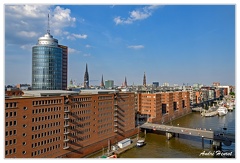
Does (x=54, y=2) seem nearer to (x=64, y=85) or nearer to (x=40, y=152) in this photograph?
(x=40, y=152)

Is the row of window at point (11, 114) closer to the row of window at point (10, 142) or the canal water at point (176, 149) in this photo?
the row of window at point (10, 142)

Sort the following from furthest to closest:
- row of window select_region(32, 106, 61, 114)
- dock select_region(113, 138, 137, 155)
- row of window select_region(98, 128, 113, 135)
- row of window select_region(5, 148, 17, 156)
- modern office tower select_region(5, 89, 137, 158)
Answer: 1. row of window select_region(98, 128, 113, 135)
2. dock select_region(113, 138, 137, 155)
3. row of window select_region(32, 106, 61, 114)
4. modern office tower select_region(5, 89, 137, 158)
5. row of window select_region(5, 148, 17, 156)

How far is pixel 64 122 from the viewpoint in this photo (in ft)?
66.6

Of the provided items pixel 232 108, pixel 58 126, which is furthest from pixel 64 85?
pixel 232 108

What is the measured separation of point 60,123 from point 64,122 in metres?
0.53

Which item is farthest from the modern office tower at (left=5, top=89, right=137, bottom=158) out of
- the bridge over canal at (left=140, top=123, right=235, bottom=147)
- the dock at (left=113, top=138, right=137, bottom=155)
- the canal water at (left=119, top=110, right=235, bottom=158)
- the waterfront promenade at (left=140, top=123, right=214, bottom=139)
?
the bridge over canal at (left=140, top=123, right=235, bottom=147)

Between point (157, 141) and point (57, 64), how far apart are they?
86.6 feet

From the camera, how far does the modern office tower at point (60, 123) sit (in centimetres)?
1638

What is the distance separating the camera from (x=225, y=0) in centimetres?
1066

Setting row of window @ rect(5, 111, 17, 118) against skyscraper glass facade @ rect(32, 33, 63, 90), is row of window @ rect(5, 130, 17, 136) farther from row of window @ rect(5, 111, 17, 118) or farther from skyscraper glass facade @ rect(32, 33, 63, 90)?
skyscraper glass facade @ rect(32, 33, 63, 90)

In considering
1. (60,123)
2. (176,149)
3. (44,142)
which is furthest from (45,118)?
(176,149)

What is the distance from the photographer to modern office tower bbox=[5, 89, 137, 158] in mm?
16375

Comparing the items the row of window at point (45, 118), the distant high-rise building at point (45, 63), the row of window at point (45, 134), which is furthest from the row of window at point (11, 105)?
the distant high-rise building at point (45, 63)

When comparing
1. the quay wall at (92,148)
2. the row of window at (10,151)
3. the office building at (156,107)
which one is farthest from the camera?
the office building at (156,107)
